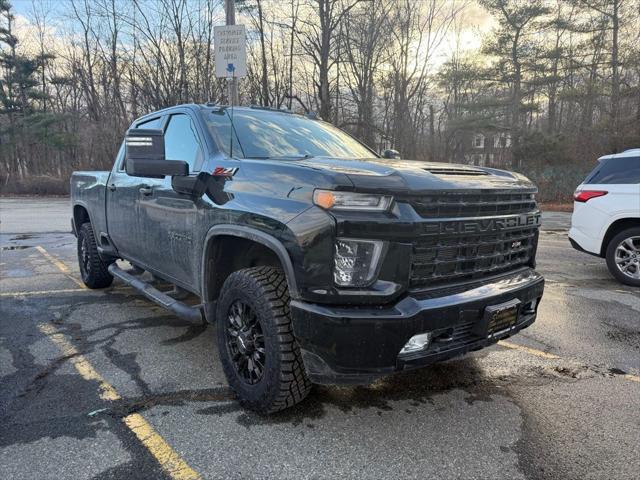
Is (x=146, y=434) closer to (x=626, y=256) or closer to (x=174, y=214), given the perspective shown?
(x=174, y=214)

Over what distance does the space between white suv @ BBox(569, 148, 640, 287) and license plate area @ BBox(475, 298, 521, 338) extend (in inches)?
166

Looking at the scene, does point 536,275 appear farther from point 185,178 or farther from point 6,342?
point 6,342

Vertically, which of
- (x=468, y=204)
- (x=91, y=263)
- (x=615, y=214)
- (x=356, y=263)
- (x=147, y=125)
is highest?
(x=147, y=125)

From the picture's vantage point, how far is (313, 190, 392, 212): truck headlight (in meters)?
2.31

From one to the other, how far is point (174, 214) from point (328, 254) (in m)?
1.73

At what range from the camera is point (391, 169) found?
258 cm

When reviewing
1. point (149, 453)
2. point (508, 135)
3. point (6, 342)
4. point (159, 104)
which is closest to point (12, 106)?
point (159, 104)

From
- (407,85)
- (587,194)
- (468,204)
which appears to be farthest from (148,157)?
(407,85)

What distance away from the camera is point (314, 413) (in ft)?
9.36

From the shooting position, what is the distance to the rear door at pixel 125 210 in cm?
429

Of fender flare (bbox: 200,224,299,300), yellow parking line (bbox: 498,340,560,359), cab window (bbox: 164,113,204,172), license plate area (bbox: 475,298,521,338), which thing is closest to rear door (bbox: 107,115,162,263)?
cab window (bbox: 164,113,204,172)

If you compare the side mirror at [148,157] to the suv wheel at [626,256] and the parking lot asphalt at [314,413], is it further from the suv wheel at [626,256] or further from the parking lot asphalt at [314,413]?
the suv wheel at [626,256]

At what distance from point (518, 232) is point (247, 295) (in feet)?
5.94

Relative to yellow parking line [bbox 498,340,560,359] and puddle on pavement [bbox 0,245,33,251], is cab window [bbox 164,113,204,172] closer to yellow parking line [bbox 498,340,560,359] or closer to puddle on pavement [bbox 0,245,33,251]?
yellow parking line [bbox 498,340,560,359]
